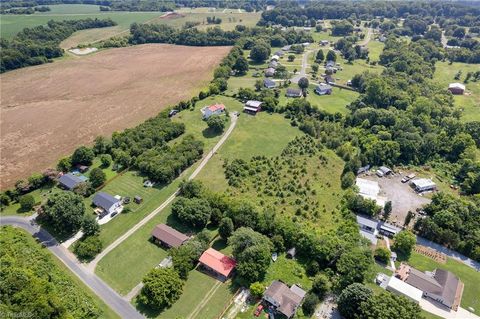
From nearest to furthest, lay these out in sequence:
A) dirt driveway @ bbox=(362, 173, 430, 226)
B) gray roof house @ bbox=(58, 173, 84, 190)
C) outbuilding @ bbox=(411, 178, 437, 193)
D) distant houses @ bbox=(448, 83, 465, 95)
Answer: dirt driveway @ bbox=(362, 173, 430, 226)
gray roof house @ bbox=(58, 173, 84, 190)
outbuilding @ bbox=(411, 178, 437, 193)
distant houses @ bbox=(448, 83, 465, 95)

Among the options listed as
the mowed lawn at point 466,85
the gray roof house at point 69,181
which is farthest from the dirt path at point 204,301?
the mowed lawn at point 466,85

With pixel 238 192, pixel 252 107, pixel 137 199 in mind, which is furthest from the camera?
pixel 252 107

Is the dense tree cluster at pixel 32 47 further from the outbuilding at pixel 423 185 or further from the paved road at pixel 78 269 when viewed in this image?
the outbuilding at pixel 423 185

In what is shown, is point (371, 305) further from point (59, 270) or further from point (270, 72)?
point (270, 72)

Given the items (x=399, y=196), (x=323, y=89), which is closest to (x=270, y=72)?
(x=323, y=89)

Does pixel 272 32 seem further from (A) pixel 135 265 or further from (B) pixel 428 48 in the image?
(A) pixel 135 265

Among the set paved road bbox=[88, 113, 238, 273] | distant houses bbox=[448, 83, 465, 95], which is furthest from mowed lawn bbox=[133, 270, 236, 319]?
distant houses bbox=[448, 83, 465, 95]

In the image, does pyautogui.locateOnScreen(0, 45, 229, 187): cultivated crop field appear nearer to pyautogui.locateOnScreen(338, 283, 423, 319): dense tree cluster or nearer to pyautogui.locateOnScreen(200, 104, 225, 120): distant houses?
pyautogui.locateOnScreen(200, 104, 225, 120): distant houses
